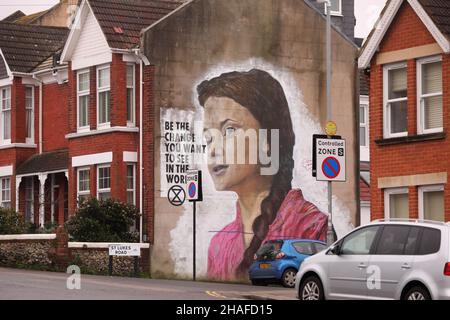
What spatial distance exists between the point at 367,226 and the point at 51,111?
26.2 metres

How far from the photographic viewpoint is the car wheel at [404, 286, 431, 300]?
67.9ft

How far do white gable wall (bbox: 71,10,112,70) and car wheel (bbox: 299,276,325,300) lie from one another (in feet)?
64.0

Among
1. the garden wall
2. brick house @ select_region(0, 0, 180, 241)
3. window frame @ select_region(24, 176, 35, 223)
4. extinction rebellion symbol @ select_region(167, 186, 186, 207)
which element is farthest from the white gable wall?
the garden wall

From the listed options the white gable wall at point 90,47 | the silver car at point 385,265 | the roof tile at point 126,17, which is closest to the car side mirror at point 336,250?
the silver car at point 385,265

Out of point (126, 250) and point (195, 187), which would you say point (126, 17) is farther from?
point (195, 187)

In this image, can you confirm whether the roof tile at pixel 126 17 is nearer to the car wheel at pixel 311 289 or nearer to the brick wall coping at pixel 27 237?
the brick wall coping at pixel 27 237

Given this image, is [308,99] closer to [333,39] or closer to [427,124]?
[333,39]

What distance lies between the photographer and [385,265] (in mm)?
21672

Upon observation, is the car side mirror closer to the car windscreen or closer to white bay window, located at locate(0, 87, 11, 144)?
the car windscreen

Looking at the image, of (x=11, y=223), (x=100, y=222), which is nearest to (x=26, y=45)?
(x=11, y=223)

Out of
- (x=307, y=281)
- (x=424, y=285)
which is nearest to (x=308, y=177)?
(x=307, y=281)

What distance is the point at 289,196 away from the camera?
4375 cm

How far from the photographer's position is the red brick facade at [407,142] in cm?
3186

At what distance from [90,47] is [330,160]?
15737 millimetres
